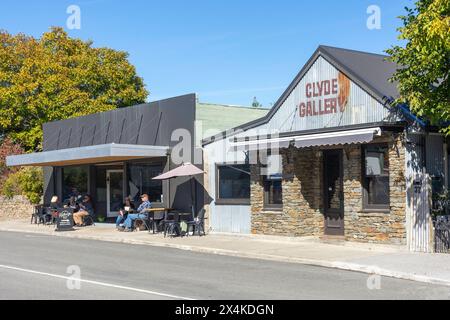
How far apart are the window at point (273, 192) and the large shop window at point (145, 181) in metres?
5.22

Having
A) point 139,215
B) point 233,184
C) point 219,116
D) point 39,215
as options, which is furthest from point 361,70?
point 39,215

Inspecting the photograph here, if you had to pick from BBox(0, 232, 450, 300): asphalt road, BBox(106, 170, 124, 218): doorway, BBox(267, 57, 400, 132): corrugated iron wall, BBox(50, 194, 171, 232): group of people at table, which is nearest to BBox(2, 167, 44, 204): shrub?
BBox(50, 194, 171, 232): group of people at table

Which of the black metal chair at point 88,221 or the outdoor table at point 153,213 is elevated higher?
the outdoor table at point 153,213

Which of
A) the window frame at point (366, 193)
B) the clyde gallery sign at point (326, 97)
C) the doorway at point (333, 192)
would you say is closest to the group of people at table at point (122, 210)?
the doorway at point (333, 192)

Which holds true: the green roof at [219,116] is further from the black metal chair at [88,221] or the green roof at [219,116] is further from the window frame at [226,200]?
the black metal chair at [88,221]

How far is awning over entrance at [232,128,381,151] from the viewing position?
14.9m

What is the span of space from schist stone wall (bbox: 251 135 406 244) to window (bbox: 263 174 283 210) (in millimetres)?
150

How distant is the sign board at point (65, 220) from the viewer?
22.7 m

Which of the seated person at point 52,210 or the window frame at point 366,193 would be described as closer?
the window frame at point 366,193

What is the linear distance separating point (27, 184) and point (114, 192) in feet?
19.9

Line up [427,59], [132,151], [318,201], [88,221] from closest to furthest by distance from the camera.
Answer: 1. [427,59]
2. [318,201]
3. [132,151]
4. [88,221]

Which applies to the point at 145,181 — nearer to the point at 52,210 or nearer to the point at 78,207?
the point at 78,207

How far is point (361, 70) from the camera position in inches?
650
